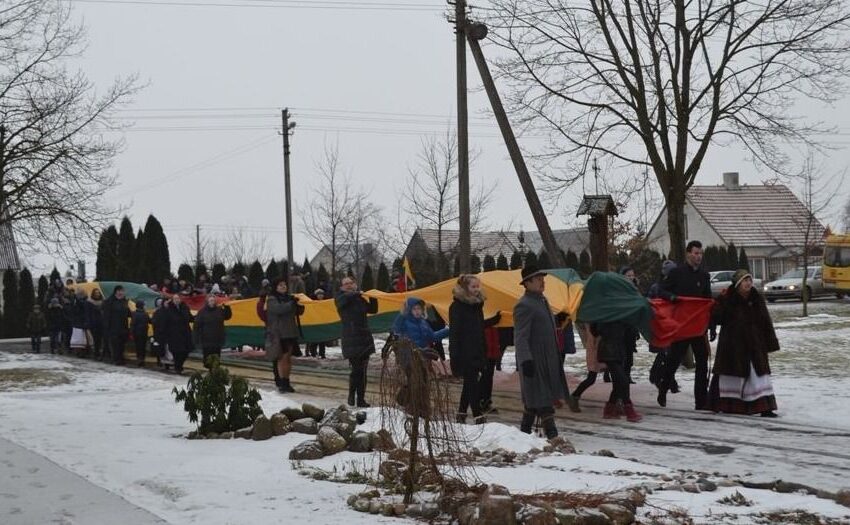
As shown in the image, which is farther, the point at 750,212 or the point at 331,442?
the point at 750,212

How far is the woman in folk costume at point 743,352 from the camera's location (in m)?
13.1

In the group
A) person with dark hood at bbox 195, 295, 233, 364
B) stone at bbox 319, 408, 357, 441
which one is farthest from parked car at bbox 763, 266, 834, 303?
stone at bbox 319, 408, 357, 441

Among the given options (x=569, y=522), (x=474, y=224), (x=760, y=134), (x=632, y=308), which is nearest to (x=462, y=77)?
(x=760, y=134)

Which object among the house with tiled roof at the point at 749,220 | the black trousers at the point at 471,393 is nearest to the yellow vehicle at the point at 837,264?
the house with tiled roof at the point at 749,220

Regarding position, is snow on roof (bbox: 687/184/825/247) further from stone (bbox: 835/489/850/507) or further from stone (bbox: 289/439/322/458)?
stone (bbox: 835/489/850/507)

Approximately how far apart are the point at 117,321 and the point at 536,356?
1625 centimetres

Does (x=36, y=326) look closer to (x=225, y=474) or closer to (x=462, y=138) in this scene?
(x=462, y=138)

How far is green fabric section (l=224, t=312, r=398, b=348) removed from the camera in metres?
22.2

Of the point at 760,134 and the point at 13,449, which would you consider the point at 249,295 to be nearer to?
the point at 760,134

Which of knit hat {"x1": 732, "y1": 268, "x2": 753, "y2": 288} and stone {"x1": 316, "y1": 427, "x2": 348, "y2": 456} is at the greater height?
A: knit hat {"x1": 732, "y1": 268, "x2": 753, "y2": 288}

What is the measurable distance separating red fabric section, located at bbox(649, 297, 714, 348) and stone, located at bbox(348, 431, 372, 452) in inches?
225

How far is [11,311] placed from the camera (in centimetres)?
4512

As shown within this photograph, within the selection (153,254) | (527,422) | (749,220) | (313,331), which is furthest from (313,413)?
(749,220)

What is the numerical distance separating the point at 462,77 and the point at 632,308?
28.2ft
